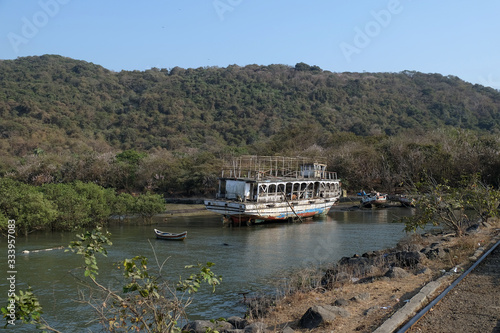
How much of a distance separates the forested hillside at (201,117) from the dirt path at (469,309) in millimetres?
38677

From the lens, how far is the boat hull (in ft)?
108

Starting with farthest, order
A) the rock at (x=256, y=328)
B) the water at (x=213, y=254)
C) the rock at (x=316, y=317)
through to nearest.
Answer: the water at (x=213, y=254) → the rock at (x=256, y=328) → the rock at (x=316, y=317)

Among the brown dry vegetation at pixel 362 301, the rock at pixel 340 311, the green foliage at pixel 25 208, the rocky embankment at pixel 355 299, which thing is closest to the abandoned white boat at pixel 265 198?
the green foliage at pixel 25 208

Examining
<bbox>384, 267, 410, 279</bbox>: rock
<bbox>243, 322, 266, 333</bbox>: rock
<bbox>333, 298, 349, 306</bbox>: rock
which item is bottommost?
<bbox>243, 322, 266, 333</bbox>: rock

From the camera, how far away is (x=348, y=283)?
12383 mm

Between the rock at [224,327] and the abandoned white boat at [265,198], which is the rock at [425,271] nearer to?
the rock at [224,327]

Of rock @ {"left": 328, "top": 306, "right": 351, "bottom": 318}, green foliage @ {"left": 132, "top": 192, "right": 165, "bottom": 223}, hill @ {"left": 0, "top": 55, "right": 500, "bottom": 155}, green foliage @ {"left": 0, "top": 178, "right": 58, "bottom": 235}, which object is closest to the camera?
rock @ {"left": 328, "top": 306, "right": 351, "bottom": 318}

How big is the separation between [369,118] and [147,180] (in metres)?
50.9

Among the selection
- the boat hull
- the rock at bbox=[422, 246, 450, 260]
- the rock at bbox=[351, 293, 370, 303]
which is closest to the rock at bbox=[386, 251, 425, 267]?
the rock at bbox=[422, 246, 450, 260]

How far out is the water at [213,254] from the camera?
46.3 ft

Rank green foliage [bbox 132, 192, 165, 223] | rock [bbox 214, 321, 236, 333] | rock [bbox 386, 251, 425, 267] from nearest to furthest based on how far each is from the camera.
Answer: rock [bbox 214, 321, 236, 333] → rock [bbox 386, 251, 425, 267] → green foliage [bbox 132, 192, 165, 223]

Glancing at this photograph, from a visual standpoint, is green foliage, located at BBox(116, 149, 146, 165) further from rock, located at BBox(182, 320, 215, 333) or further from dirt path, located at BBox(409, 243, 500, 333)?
dirt path, located at BBox(409, 243, 500, 333)

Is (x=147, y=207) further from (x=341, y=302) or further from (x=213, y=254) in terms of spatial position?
(x=341, y=302)

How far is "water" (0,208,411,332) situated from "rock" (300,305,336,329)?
3.09m
